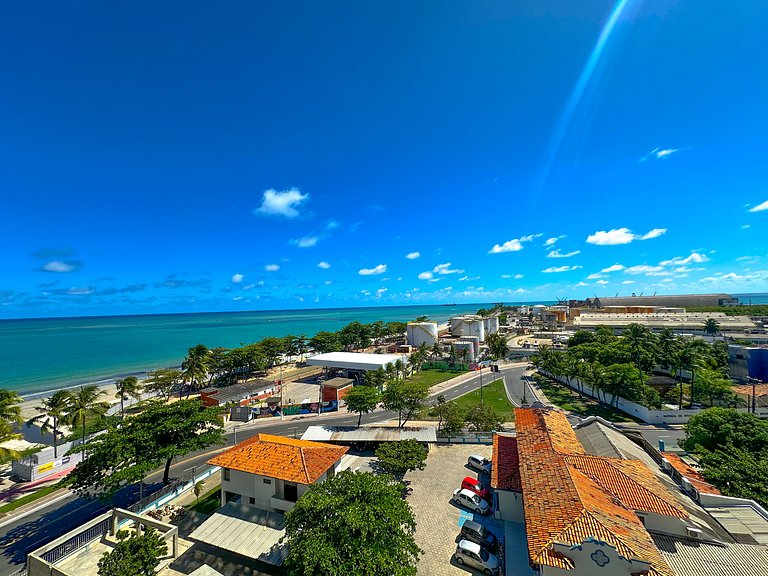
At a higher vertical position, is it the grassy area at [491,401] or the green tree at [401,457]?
the green tree at [401,457]

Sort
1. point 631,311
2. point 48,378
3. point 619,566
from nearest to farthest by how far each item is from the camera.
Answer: point 619,566, point 48,378, point 631,311

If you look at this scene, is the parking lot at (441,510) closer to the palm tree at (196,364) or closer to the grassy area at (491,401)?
the grassy area at (491,401)

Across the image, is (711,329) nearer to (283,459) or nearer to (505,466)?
(505,466)

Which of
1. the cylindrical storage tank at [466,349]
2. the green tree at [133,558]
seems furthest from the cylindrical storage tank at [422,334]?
the green tree at [133,558]

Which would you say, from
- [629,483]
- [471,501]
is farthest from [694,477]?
[471,501]

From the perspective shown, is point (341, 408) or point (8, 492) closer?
point (8, 492)

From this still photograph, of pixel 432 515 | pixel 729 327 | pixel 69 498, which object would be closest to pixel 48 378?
pixel 69 498

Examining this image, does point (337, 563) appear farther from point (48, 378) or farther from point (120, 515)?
point (48, 378)
